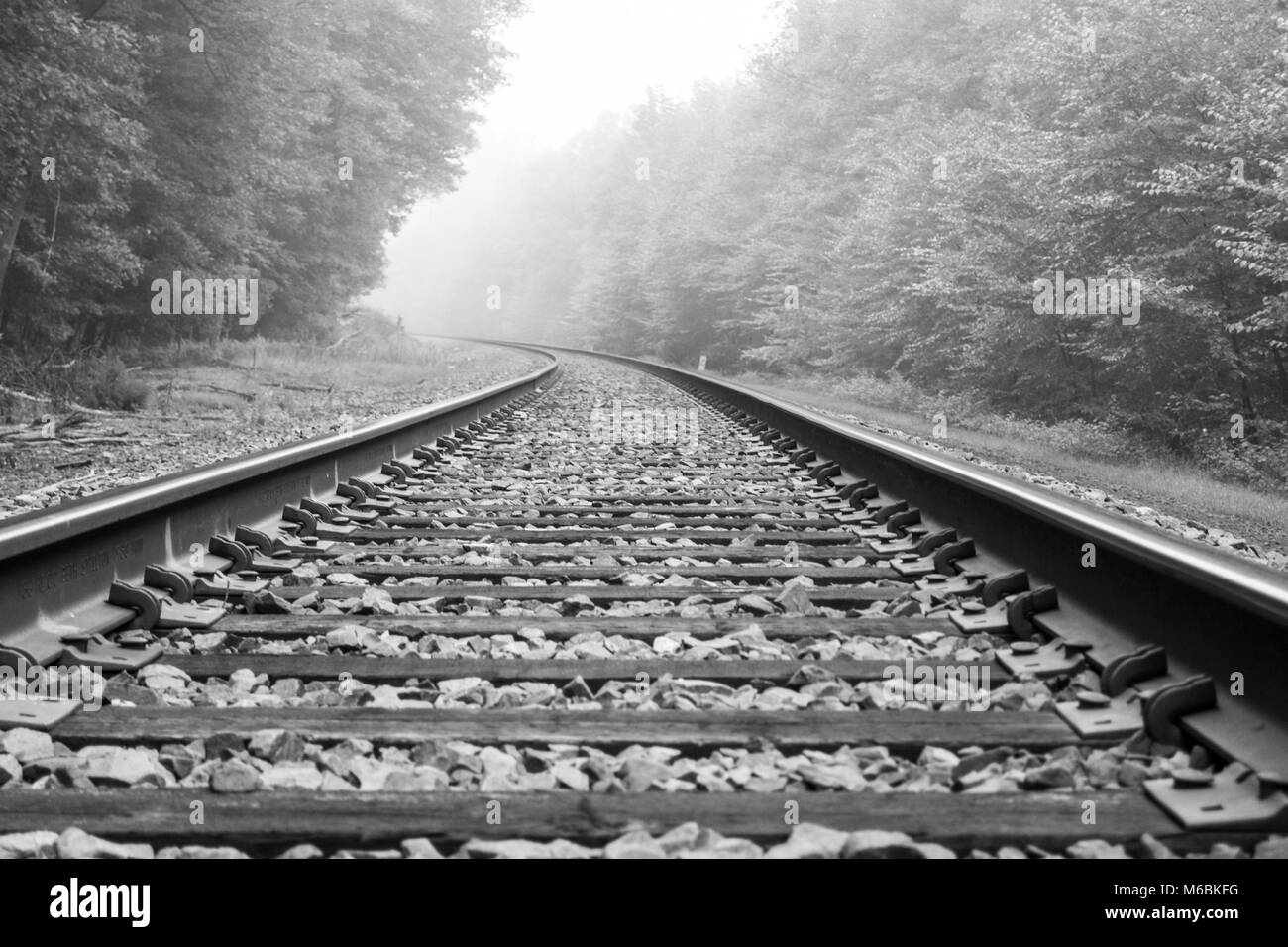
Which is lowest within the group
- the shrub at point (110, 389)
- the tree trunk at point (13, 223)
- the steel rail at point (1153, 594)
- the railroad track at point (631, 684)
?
the railroad track at point (631, 684)

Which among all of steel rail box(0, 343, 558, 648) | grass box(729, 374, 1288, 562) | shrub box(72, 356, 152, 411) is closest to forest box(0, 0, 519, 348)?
shrub box(72, 356, 152, 411)

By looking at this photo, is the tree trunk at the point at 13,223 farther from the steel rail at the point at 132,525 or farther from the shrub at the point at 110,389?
the steel rail at the point at 132,525

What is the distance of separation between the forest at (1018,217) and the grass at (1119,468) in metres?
0.59

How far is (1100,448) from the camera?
1055cm

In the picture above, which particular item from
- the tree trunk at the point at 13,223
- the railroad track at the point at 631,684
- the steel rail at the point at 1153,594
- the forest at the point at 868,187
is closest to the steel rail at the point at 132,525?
the railroad track at the point at 631,684

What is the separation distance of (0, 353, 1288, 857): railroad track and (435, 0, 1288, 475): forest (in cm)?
731

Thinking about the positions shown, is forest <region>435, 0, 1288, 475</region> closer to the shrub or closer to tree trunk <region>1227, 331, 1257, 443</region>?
tree trunk <region>1227, 331, 1257, 443</region>

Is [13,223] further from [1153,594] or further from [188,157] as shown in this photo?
[1153,594]

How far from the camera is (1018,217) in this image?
14.1m

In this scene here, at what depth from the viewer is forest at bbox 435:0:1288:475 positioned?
10.8 meters

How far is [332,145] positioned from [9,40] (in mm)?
11762

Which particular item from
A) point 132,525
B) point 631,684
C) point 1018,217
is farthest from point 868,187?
point 631,684

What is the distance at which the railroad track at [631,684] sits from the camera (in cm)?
180
